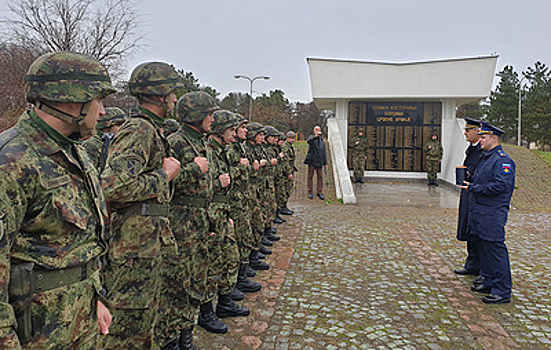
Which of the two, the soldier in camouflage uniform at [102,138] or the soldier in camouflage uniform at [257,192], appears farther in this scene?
the soldier in camouflage uniform at [257,192]

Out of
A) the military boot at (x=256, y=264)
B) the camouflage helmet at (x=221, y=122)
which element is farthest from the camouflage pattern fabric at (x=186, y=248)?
the military boot at (x=256, y=264)

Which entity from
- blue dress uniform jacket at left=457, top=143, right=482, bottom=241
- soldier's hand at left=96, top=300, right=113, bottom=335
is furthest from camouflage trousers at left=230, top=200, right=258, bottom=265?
blue dress uniform jacket at left=457, top=143, right=482, bottom=241

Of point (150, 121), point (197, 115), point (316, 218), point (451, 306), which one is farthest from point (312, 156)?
point (150, 121)

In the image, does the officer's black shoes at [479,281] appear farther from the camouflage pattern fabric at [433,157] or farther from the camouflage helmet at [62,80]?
the camouflage pattern fabric at [433,157]

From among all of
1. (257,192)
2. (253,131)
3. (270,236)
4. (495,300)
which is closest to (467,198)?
(495,300)

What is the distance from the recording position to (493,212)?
483cm

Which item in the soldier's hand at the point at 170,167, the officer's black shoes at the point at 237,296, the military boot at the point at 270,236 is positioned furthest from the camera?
the military boot at the point at 270,236

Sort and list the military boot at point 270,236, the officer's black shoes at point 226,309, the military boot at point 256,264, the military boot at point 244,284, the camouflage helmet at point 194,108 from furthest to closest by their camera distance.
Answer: the military boot at point 270,236 < the military boot at point 256,264 < the military boot at point 244,284 < the officer's black shoes at point 226,309 < the camouflage helmet at point 194,108

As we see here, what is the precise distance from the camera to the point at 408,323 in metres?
4.15

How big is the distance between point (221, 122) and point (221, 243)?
1277 mm

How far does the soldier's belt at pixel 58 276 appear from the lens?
1639 millimetres

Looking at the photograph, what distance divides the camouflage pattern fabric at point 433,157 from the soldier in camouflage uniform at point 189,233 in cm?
1290

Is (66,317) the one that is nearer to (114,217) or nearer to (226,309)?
(114,217)

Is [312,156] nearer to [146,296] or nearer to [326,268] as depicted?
[326,268]
